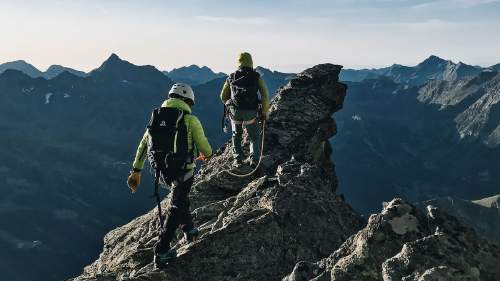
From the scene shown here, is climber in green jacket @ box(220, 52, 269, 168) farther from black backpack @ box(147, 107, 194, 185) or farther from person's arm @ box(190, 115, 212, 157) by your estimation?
black backpack @ box(147, 107, 194, 185)

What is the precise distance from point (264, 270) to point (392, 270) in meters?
5.15

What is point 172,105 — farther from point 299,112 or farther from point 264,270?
point 299,112

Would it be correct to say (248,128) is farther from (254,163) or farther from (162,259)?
(162,259)

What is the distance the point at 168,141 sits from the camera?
1327cm

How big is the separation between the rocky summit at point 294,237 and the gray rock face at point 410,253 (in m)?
0.02

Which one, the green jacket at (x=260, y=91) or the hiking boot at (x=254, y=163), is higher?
the green jacket at (x=260, y=91)

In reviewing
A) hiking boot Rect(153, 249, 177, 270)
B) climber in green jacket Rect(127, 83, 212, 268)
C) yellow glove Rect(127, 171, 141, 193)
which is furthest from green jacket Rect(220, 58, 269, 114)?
hiking boot Rect(153, 249, 177, 270)

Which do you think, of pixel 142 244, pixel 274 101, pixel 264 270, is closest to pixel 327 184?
pixel 264 270

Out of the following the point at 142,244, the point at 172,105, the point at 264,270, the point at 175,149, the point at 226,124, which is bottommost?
the point at 142,244

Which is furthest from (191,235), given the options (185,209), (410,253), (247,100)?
(247,100)

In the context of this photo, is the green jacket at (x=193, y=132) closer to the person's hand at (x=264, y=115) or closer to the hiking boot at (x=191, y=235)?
the hiking boot at (x=191, y=235)

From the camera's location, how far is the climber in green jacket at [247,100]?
21.8 meters

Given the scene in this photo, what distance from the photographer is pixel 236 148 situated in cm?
2373

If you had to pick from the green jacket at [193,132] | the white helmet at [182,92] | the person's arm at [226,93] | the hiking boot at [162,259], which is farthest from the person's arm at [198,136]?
the person's arm at [226,93]
